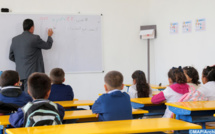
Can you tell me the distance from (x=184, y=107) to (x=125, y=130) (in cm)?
114

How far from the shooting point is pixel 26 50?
256 inches

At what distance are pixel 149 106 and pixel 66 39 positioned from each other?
3436 mm

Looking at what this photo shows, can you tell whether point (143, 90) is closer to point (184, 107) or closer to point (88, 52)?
point (184, 107)

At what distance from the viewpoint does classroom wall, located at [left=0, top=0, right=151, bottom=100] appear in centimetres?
713

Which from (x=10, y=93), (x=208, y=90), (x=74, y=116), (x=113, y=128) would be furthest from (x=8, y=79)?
(x=208, y=90)

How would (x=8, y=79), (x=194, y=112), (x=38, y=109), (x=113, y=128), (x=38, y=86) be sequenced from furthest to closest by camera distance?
1. (x=8, y=79)
2. (x=194, y=112)
3. (x=38, y=86)
4. (x=38, y=109)
5. (x=113, y=128)

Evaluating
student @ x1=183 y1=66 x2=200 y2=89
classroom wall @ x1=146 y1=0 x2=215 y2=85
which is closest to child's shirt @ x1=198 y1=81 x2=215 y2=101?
student @ x1=183 y1=66 x2=200 y2=89

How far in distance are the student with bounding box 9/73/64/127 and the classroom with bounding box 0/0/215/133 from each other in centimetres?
424

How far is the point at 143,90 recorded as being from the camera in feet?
15.4

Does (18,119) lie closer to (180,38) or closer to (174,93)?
(174,93)

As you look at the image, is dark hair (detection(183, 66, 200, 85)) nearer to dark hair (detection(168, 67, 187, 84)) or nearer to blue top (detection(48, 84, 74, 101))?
dark hair (detection(168, 67, 187, 84))

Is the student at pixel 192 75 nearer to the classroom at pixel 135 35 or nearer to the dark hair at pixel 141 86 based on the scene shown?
the dark hair at pixel 141 86

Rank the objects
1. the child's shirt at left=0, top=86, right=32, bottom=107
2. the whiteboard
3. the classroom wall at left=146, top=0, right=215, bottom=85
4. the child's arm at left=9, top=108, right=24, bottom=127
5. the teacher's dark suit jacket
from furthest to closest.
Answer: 1. the whiteboard
2. the teacher's dark suit jacket
3. the classroom wall at left=146, top=0, right=215, bottom=85
4. the child's shirt at left=0, top=86, right=32, bottom=107
5. the child's arm at left=9, top=108, right=24, bottom=127

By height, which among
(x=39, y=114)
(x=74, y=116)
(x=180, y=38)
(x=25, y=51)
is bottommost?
(x=74, y=116)
